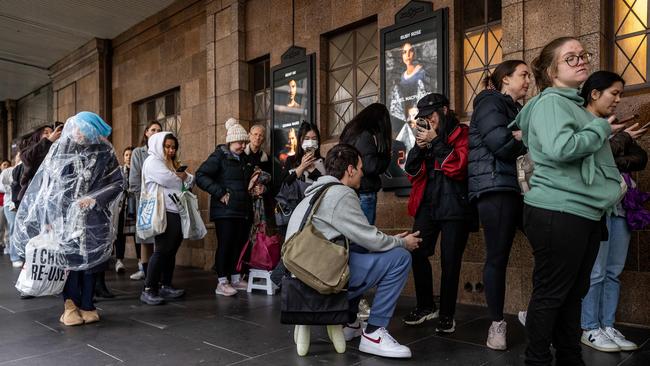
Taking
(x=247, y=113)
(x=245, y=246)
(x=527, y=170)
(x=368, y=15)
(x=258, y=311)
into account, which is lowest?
(x=258, y=311)

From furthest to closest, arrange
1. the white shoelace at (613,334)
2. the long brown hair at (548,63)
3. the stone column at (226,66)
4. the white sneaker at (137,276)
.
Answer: the stone column at (226,66) < the white sneaker at (137,276) < the white shoelace at (613,334) < the long brown hair at (548,63)

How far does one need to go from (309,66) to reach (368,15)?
3.42 ft

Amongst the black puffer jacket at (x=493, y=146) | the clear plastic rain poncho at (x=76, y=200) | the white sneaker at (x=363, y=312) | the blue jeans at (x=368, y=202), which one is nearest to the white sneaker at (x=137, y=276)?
the clear plastic rain poncho at (x=76, y=200)

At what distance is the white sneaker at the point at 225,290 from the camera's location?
558 cm

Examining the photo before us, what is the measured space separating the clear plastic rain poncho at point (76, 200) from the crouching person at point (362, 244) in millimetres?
1871

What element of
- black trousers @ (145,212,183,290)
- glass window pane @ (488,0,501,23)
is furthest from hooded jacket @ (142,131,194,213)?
glass window pane @ (488,0,501,23)

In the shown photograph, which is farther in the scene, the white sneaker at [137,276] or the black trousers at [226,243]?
the white sneaker at [137,276]

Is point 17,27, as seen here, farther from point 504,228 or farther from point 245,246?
point 504,228

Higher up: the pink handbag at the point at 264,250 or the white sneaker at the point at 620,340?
the pink handbag at the point at 264,250

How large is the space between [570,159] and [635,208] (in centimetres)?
153

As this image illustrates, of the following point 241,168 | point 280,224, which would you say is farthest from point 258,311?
point 241,168

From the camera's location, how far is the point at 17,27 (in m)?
10.8

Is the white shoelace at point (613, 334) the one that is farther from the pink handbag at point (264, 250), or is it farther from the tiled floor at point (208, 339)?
the pink handbag at point (264, 250)

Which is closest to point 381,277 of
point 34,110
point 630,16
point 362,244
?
point 362,244
